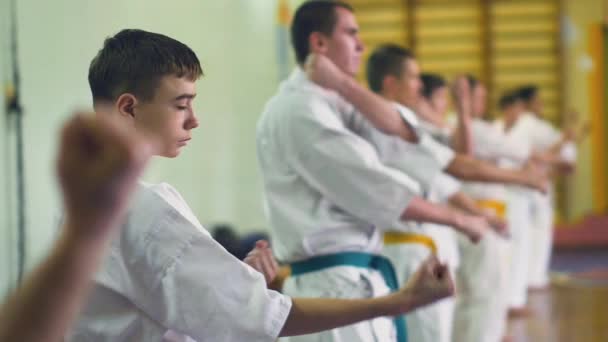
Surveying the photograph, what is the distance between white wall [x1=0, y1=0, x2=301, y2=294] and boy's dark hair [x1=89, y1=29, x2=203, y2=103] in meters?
0.25

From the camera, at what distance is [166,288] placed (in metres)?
1.39

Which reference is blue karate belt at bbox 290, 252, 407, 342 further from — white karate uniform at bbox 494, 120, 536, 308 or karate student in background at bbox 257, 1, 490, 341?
white karate uniform at bbox 494, 120, 536, 308

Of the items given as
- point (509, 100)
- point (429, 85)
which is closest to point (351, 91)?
point (429, 85)

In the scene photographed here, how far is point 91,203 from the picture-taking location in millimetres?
802

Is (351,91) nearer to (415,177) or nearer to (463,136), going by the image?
(415,177)

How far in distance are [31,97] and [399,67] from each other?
186 centimetres

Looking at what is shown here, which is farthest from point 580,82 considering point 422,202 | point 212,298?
point 212,298

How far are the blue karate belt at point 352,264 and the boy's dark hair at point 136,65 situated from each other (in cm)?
108

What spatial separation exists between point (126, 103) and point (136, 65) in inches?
2.6

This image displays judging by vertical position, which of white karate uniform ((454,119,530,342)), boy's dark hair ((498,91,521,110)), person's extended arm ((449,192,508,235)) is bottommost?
white karate uniform ((454,119,530,342))

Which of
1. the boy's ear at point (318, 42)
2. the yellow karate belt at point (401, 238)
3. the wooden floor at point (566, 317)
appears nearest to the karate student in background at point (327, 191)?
the boy's ear at point (318, 42)

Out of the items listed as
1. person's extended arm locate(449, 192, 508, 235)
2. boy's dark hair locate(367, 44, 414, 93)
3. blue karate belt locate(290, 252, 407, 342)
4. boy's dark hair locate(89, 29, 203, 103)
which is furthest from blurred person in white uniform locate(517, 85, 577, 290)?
boy's dark hair locate(89, 29, 203, 103)

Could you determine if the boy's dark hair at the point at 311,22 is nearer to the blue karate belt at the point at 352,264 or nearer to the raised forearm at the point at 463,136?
the blue karate belt at the point at 352,264

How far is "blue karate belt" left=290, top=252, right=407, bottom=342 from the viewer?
8.24 ft
